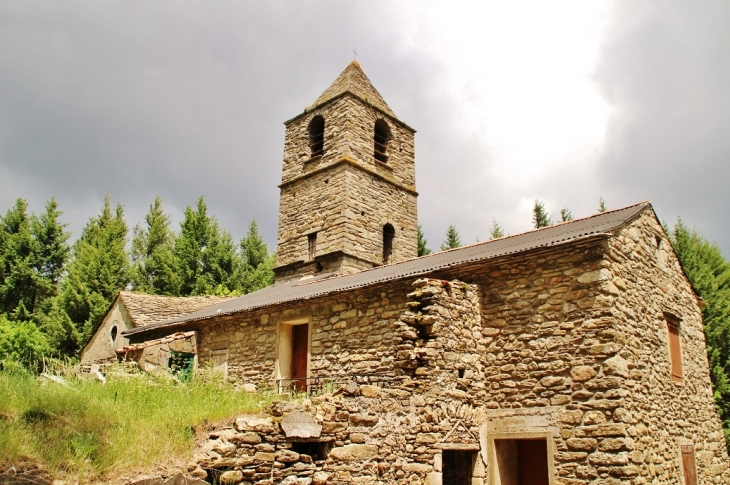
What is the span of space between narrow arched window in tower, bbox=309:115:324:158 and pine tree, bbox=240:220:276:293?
1120 cm

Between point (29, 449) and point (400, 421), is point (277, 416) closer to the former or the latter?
point (400, 421)

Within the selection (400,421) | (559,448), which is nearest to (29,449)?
(400,421)

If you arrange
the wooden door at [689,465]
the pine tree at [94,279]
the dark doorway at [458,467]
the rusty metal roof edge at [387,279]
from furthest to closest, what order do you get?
the pine tree at [94,279]
the wooden door at [689,465]
the dark doorway at [458,467]
the rusty metal roof edge at [387,279]

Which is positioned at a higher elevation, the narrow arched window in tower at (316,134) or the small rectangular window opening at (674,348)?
the narrow arched window in tower at (316,134)

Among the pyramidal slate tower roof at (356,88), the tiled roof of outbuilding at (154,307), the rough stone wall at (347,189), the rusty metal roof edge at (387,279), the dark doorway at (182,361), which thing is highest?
the pyramidal slate tower roof at (356,88)

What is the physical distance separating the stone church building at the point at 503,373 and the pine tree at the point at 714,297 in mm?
6561

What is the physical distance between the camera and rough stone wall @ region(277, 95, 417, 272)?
19.4 metres

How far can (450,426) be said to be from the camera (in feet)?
29.4

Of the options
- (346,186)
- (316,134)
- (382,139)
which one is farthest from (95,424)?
(382,139)

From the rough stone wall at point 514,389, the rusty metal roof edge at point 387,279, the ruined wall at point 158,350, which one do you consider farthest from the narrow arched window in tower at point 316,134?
the rough stone wall at point 514,389

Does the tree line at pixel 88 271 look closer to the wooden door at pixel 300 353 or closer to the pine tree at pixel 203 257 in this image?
the pine tree at pixel 203 257

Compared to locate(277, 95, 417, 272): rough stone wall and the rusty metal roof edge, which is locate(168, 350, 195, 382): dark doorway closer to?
the rusty metal roof edge

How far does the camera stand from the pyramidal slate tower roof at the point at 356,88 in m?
21.2

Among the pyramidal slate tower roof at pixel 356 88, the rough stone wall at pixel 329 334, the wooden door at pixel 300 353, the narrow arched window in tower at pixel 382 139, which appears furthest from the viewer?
the narrow arched window in tower at pixel 382 139
